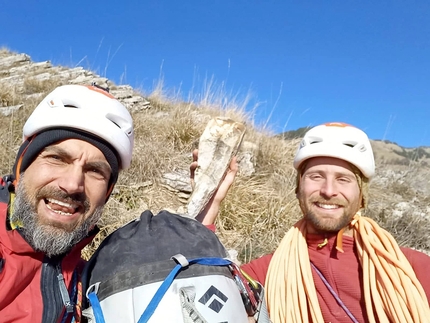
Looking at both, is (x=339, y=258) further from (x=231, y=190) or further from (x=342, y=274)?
(x=231, y=190)

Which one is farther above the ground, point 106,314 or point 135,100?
point 135,100

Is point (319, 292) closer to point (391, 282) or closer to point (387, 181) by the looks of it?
point (391, 282)

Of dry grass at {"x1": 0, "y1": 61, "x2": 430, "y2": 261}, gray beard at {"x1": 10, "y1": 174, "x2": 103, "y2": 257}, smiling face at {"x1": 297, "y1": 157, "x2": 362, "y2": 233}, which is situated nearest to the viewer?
gray beard at {"x1": 10, "y1": 174, "x2": 103, "y2": 257}

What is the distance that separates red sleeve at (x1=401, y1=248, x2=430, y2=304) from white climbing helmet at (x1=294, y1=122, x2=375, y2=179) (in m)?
0.61

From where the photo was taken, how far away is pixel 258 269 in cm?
268

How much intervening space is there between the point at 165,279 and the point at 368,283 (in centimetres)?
159

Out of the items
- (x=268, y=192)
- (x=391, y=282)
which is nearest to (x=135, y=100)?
(x=268, y=192)

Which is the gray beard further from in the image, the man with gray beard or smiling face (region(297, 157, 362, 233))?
smiling face (region(297, 157, 362, 233))

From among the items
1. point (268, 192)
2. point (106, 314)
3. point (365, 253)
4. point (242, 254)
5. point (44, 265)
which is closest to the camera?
point (106, 314)

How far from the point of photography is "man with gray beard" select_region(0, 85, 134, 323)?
158 cm

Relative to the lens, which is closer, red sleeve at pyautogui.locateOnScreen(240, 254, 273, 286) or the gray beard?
the gray beard

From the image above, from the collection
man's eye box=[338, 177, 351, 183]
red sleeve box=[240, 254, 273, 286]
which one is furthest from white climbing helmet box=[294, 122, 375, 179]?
red sleeve box=[240, 254, 273, 286]

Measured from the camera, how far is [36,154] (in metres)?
1.90

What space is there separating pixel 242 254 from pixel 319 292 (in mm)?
1754
